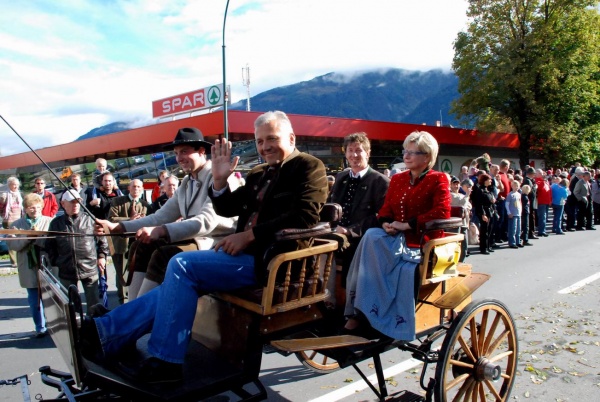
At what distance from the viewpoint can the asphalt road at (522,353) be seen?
4008 millimetres

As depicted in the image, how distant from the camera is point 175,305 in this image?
8.79ft

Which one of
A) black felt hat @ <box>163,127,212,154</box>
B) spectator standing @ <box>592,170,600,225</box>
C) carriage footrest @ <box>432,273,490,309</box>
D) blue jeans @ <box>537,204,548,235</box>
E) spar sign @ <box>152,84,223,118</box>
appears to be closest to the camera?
carriage footrest @ <box>432,273,490,309</box>

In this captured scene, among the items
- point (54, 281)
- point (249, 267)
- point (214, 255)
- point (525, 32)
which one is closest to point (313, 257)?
point (249, 267)

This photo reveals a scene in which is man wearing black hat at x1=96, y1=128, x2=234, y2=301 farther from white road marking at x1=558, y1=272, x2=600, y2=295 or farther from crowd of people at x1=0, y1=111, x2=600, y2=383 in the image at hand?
white road marking at x1=558, y1=272, x2=600, y2=295

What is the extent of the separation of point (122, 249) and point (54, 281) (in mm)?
4043

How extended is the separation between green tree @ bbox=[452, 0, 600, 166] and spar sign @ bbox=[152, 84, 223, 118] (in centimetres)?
1546

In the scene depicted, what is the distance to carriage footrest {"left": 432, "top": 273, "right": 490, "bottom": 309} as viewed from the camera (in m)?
3.47

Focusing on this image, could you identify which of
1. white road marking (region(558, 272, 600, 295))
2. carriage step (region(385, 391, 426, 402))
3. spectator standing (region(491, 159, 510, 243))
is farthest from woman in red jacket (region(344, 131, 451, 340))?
spectator standing (region(491, 159, 510, 243))

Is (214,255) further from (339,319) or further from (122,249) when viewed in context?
(122,249)

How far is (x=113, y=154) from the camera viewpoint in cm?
2786

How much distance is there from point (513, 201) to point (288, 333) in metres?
10.4

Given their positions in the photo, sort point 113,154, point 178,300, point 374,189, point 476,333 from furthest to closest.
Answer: point 113,154 → point 374,189 → point 476,333 → point 178,300

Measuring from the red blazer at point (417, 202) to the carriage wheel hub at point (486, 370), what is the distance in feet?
3.11

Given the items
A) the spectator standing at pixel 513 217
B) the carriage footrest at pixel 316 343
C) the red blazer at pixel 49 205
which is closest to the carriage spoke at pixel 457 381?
the carriage footrest at pixel 316 343
